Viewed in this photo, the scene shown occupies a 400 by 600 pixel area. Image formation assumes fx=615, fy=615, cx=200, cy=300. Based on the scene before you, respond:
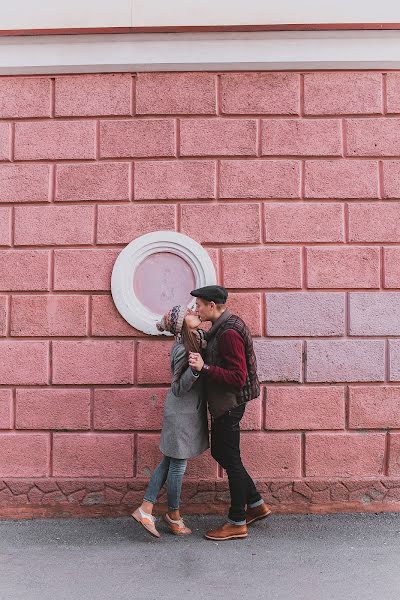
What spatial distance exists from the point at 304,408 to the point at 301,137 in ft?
6.46

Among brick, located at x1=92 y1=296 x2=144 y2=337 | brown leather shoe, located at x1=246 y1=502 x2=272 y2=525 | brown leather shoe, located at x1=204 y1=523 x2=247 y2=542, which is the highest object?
brick, located at x1=92 y1=296 x2=144 y2=337

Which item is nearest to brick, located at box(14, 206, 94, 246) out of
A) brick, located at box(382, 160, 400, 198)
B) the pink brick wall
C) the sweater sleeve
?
the pink brick wall

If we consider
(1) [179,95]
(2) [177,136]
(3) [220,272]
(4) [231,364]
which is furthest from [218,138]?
(4) [231,364]

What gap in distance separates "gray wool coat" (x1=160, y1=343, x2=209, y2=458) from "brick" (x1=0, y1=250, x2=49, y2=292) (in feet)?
4.14

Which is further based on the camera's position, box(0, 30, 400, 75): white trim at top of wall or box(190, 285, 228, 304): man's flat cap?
box(0, 30, 400, 75): white trim at top of wall

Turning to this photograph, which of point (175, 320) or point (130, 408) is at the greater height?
point (175, 320)

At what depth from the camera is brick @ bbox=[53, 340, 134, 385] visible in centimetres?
445

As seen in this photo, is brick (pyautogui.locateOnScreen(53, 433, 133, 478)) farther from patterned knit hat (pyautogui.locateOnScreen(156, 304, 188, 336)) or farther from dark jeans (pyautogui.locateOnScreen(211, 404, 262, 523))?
patterned knit hat (pyautogui.locateOnScreen(156, 304, 188, 336))

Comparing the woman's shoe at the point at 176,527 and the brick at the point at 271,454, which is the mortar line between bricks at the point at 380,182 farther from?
the woman's shoe at the point at 176,527

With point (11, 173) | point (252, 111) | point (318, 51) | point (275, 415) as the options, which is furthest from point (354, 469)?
point (11, 173)

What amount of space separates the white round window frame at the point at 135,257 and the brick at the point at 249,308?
0.21m

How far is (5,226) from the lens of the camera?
4.52 metres

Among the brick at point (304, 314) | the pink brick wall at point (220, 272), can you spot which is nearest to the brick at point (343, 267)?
the pink brick wall at point (220, 272)

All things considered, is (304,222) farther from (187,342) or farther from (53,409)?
(53,409)
